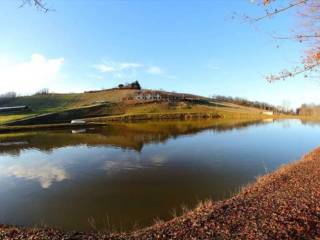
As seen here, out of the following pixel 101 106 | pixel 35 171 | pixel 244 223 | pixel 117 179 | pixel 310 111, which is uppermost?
pixel 101 106

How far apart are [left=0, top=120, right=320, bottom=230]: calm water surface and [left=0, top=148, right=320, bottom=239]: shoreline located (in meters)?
2.83

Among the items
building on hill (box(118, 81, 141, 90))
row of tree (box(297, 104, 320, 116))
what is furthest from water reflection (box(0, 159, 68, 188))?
row of tree (box(297, 104, 320, 116))

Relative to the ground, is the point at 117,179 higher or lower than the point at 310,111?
lower

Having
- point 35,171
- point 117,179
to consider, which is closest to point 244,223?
point 117,179

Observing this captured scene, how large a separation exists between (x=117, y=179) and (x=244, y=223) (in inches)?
475

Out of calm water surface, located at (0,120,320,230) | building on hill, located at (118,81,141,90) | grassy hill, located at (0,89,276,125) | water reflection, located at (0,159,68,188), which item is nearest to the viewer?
calm water surface, located at (0,120,320,230)

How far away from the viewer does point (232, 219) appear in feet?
32.8

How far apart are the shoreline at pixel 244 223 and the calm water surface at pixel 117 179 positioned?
2.83 meters

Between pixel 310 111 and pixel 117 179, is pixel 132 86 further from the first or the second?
pixel 117 179

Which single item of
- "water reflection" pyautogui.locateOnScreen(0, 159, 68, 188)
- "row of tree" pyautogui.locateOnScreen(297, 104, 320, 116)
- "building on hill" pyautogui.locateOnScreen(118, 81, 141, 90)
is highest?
"building on hill" pyautogui.locateOnScreen(118, 81, 141, 90)

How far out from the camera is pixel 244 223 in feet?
31.3

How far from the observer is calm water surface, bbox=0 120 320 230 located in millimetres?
14078

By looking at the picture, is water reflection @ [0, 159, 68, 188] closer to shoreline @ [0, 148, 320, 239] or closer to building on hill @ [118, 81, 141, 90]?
shoreline @ [0, 148, 320, 239]

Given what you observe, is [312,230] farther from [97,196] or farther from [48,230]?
[97,196]
